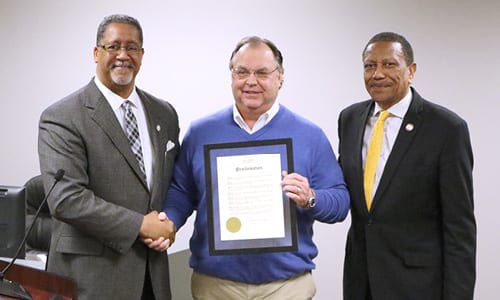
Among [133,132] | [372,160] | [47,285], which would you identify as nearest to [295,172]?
[372,160]

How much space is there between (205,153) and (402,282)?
945 millimetres

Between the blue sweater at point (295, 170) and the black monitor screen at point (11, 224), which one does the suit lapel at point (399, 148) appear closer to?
the blue sweater at point (295, 170)

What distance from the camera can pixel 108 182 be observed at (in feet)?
7.17

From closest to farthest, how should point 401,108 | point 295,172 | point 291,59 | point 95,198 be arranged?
point 95,198 < point 295,172 < point 401,108 < point 291,59

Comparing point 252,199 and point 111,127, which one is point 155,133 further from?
point 252,199

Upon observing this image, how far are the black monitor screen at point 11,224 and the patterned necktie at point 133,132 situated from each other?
0.44m

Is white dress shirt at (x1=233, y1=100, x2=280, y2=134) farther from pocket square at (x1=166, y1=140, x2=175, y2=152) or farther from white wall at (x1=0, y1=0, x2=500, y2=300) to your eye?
white wall at (x1=0, y1=0, x2=500, y2=300)

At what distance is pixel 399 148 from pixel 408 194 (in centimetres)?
18

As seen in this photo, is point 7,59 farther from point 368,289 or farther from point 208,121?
point 368,289

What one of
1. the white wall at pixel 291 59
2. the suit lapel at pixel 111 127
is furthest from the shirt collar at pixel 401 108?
the white wall at pixel 291 59

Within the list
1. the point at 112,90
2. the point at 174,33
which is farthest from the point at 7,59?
the point at 112,90

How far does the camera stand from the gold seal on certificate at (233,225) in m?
2.15

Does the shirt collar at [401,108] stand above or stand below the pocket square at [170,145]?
above

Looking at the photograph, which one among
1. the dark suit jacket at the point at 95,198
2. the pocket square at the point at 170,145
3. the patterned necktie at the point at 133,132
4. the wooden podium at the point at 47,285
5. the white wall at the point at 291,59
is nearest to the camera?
the wooden podium at the point at 47,285
